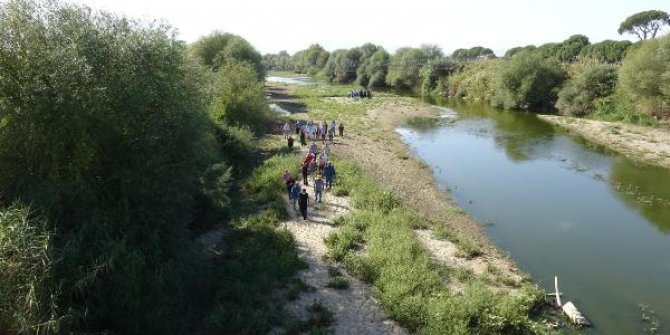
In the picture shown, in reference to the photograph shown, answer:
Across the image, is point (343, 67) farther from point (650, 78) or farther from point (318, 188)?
point (318, 188)

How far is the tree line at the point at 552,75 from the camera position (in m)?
51.8

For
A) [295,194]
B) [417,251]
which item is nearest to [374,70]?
[295,194]

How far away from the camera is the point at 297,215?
24.0 meters

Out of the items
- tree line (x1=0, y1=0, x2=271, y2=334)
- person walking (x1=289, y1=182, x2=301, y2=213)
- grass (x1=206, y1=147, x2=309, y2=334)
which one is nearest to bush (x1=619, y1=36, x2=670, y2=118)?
person walking (x1=289, y1=182, x2=301, y2=213)

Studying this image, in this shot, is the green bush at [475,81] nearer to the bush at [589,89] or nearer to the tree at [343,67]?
the bush at [589,89]

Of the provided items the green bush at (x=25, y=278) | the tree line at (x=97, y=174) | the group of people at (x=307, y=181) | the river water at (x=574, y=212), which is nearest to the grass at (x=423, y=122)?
the river water at (x=574, y=212)

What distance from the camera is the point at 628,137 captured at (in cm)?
4600

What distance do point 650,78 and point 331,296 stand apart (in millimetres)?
49667

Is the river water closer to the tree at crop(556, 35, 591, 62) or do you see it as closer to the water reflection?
the water reflection

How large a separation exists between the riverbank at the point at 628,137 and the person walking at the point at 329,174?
27287mm

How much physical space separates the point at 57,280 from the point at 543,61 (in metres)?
72.4

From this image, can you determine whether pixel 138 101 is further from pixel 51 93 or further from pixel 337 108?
pixel 337 108

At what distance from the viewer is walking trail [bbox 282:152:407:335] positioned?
1496cm

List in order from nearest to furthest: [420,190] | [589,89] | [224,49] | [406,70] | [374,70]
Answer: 1. [420,190]
2. [589,89]
3. [224,49]
4. [406,70]
5. [374,70]
